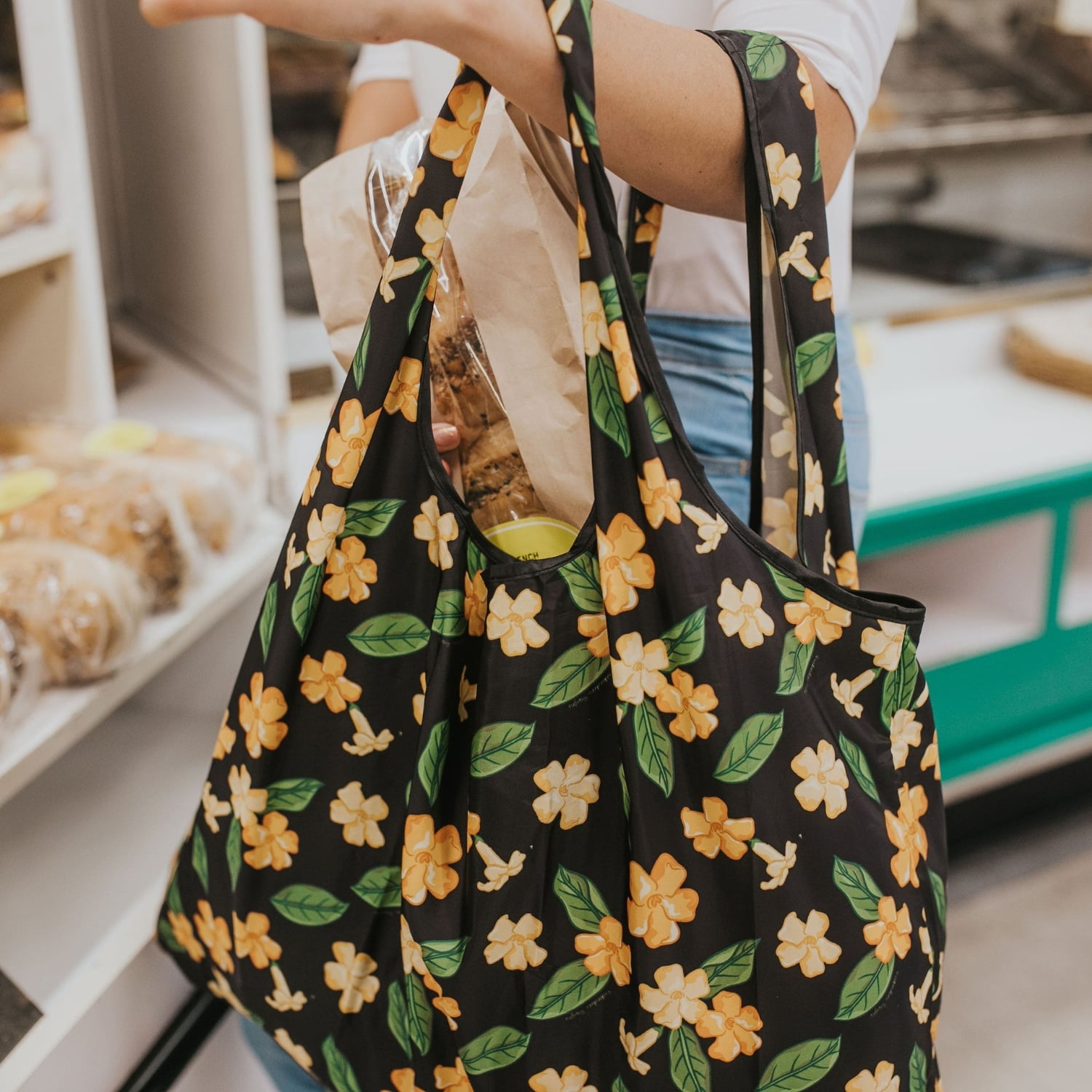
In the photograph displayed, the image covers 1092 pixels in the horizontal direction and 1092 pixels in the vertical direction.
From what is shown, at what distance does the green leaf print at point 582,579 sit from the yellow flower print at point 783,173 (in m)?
0.22

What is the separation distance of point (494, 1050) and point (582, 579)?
282 mm

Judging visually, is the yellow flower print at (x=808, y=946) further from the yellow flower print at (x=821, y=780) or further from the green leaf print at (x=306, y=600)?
the green leaf print at (x=306, y=600)

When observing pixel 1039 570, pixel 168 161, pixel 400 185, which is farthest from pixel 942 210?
pixel 400 185

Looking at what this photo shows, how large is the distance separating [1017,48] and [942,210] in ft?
1.19

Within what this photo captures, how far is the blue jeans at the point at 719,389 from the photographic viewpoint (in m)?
0.79

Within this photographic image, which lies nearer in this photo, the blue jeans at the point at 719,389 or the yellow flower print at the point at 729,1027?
the yellow flower print at the point at 729,1027

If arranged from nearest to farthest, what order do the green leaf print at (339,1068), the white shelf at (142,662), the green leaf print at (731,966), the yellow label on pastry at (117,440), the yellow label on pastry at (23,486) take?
1. the green leaf print at (731,966)
2. the green leaf print at (339,1068)
3. the white shelf at (142,662)
4. the yellow label on pastry at (23,486)
5. the yellow label on pastry at (117,440)

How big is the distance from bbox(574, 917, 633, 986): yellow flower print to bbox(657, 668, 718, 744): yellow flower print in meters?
0.12

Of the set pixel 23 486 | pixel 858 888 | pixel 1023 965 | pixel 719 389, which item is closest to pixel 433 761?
pixel 858 888

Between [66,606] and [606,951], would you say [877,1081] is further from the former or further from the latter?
[66,606]

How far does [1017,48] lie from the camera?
2318 millimetres

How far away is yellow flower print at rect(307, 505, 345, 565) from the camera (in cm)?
60

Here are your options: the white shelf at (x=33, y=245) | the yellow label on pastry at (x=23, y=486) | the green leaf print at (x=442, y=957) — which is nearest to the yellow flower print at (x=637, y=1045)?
the green leaf print at (x=442, y=957)

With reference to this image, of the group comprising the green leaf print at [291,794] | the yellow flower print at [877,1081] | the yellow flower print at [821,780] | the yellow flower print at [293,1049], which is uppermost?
the yellow flower print at [821,780]
